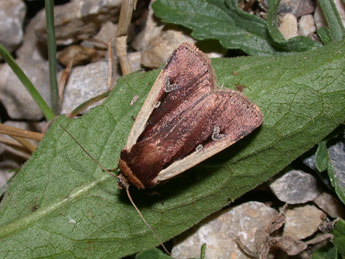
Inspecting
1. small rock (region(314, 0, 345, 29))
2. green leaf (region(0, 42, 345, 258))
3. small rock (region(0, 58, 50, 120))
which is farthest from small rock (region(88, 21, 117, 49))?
small rock (region(314, 0, 345, 29))

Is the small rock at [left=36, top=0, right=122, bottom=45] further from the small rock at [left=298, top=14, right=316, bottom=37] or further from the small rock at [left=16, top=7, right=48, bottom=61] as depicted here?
the small rock at [left=298, top=14, right=316, bottom=37]

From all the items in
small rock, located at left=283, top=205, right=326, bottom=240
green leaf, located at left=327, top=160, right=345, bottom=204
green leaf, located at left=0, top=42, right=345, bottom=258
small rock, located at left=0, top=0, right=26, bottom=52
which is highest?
small rock, located at left=0, top=0, right=26, bottom=52

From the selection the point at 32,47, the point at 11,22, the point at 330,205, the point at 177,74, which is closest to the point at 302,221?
the point at 330,205

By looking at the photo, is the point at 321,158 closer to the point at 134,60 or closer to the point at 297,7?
the point at 297,7

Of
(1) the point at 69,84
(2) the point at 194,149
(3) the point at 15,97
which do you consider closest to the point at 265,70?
(2) the point at 194,149

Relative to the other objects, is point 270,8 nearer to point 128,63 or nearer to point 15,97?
point 128,63
